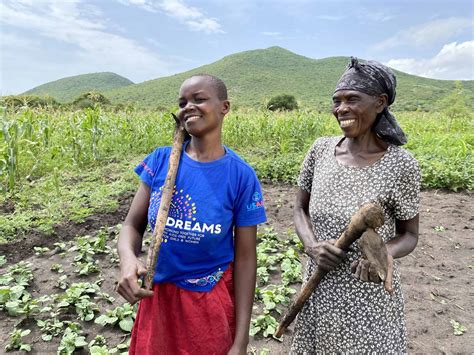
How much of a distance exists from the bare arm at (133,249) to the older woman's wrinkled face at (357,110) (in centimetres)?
75

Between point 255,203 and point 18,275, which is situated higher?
point 255,203

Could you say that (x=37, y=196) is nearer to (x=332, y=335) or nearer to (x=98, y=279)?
Result: (x=98, y=279)

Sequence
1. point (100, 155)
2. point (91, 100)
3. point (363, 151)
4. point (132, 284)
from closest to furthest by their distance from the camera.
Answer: point (132, 284) → point (363, 151) → point (100, 155) → point (91, 100)

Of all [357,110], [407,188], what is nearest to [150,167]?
[357,110]

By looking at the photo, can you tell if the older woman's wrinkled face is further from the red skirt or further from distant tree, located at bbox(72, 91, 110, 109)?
distant tree, located at bbox(72, 91, 110, 109)

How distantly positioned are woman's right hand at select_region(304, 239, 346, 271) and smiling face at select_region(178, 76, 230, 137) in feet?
1.85

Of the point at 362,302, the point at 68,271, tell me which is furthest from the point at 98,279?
the point at 362,302

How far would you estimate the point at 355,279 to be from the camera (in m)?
1.40

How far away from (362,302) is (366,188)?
415 millimetres

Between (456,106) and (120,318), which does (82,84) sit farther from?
(120,318)

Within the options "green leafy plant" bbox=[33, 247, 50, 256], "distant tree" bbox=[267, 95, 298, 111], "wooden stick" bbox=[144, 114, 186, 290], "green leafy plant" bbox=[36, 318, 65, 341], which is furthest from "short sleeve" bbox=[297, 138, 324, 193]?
"distant tree" bbox=[267, 95, 298, 111]

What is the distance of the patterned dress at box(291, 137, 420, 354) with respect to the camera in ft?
4.48

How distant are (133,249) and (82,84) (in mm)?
76854

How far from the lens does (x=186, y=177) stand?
1.25m
